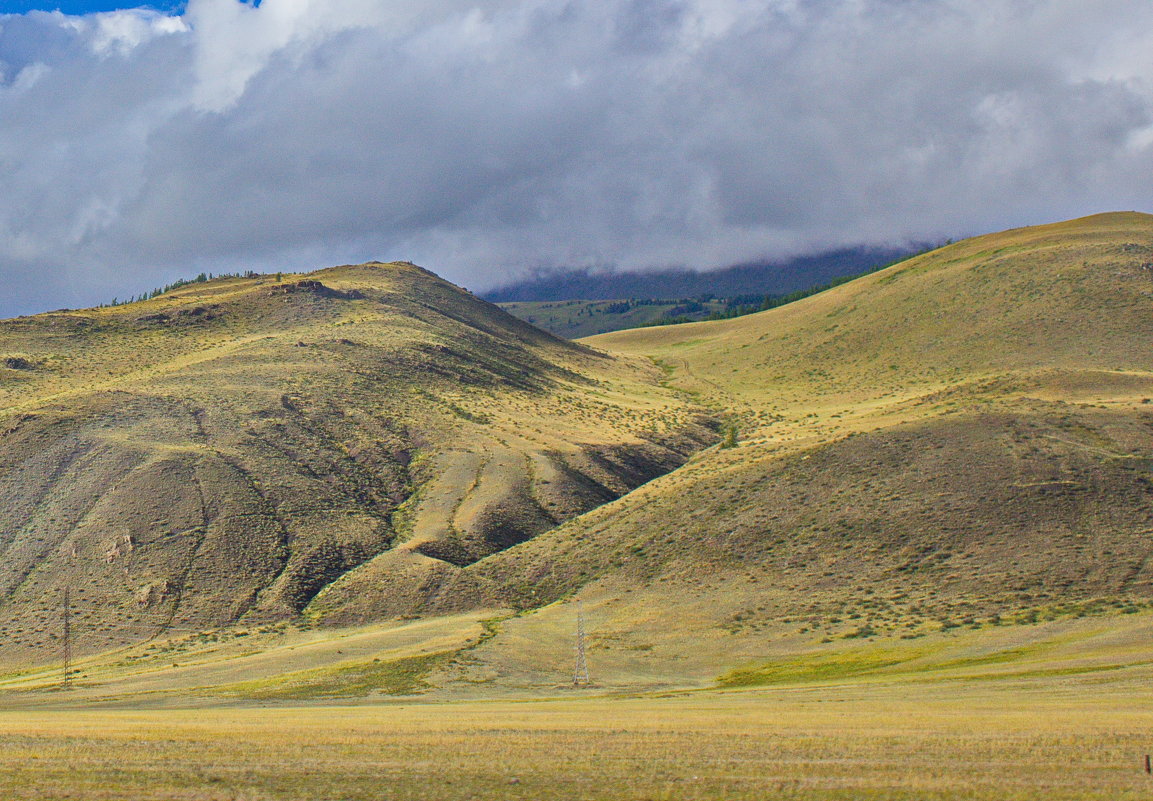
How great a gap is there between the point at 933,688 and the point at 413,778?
21803 mm

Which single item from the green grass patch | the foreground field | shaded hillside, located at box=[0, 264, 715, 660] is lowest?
the green grass patch

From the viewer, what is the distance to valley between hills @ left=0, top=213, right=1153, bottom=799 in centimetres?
2856

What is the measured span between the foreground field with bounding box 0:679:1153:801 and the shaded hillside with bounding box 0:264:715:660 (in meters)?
34.1

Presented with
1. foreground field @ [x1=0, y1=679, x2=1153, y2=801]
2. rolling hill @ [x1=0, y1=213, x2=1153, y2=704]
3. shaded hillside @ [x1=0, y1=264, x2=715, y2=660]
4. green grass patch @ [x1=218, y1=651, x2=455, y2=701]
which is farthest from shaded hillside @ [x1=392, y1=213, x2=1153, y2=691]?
foreground field @ [x1=0, y1=679, x2=1153, y2=801]

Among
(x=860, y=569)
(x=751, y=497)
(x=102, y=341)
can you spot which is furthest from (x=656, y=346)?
(x=860, y=569)

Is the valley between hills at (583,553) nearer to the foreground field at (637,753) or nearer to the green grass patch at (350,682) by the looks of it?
the foreground field at (637,753)

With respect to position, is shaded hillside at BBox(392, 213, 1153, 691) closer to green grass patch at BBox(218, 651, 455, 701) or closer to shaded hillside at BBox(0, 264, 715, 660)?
green grass patch at BBox(218, 651, 455, 701)

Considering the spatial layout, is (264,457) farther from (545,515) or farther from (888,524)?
(888,524)

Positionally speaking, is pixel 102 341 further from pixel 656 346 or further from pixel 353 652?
pixel 656 346

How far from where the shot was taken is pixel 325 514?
77.6 meters

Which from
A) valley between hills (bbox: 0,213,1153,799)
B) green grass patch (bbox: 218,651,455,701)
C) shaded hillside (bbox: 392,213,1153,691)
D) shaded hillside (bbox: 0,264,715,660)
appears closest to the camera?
valley between hills (bbox: 0,213,1153,799)

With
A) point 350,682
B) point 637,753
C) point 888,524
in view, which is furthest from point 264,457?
point 637,753

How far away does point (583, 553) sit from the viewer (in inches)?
2827

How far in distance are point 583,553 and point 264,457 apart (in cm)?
2867
